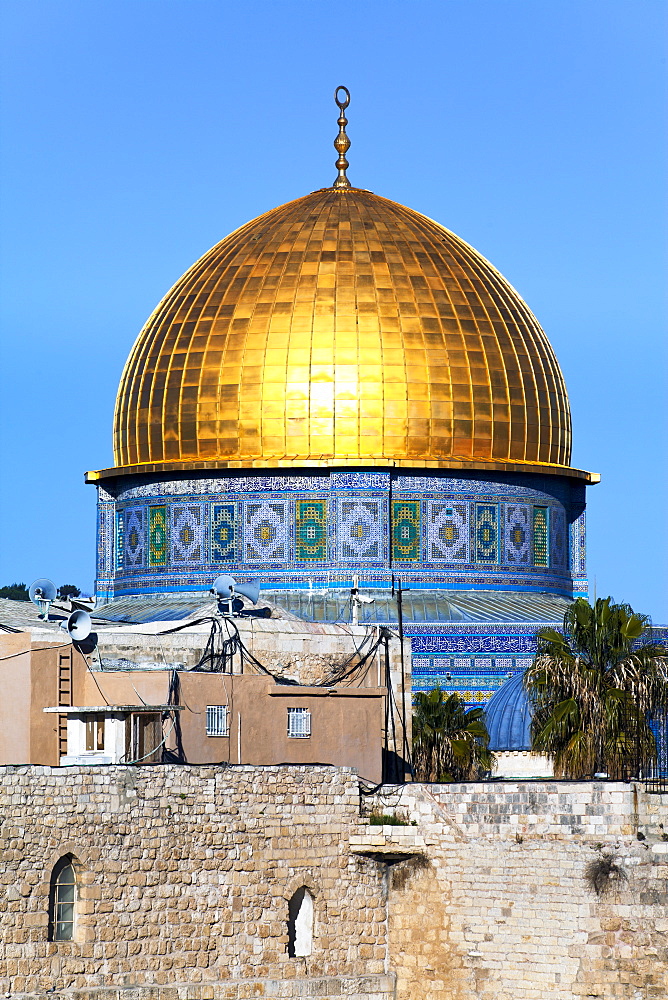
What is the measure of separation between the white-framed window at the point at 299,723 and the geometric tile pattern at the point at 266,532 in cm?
1329

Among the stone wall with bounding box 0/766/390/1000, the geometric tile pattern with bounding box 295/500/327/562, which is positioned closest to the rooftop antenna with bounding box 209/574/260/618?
the stone wall with bounding box 0/766/390/1000

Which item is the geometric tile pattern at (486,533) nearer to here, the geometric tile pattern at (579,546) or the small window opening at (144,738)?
the geometric tile pattern at (579,546)

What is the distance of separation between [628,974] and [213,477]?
62.7ft

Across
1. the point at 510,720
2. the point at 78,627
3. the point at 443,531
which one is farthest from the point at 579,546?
the point at 78,627

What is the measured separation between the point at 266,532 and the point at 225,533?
0.72 metres

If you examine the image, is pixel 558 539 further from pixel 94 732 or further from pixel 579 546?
pixel 94 732

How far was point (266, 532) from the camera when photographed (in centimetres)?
3606

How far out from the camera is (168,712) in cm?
2094

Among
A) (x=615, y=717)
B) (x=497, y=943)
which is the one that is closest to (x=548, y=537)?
(x=615, y=717)

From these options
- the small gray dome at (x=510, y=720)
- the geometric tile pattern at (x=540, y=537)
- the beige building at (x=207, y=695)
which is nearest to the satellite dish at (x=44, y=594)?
the beige building at (x=207, y=695)

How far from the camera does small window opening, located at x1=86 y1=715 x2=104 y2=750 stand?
67.1 ft

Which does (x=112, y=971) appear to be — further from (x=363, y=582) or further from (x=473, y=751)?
(x=363, y=582)

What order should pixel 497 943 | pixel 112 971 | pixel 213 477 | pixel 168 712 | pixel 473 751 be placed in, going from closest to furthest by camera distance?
pixel 112 971, pixel 497 943, pixel 168 712, pixel 473 751, pixel 213 477

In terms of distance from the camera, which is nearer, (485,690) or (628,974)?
(628,974)
